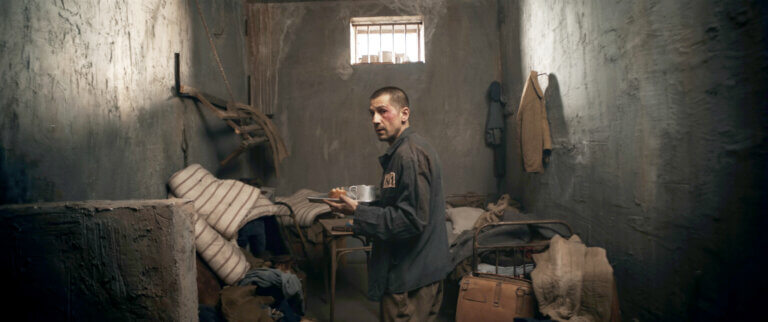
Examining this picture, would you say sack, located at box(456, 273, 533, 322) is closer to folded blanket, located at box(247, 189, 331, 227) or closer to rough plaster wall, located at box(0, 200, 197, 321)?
folded blanket, located at box(247, 189, 331, 227)

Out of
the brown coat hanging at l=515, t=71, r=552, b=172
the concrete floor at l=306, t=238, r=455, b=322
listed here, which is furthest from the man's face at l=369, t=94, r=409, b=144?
the brown coat hanging at l=515, t=71, r=552, b=172

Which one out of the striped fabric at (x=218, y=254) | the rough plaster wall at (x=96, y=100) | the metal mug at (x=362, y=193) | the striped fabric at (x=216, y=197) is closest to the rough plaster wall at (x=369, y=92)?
the rough plaster wall at (x=96, y=100)

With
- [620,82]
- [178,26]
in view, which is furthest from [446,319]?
[178,26]

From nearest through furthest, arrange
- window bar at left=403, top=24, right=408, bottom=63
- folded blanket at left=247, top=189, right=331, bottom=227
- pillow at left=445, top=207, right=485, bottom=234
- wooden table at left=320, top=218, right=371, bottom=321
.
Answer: wooden table at left=320, top=218, right=371, bottom=321, folded blanket at left=247, top=189, right=331, bottom=227, pillow at left=445, top=207, right=485, bottom=234, window bar at left=403, top=24, right=408, bottom=63

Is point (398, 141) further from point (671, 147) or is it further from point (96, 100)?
point (96, 100)

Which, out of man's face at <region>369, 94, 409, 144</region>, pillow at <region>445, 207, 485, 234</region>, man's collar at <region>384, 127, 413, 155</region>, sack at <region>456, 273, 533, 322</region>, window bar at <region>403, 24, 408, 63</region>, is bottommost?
sack at <region>456, 273, 533, 322</region>

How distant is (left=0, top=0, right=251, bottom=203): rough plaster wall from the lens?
2.00m

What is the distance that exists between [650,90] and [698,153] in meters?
0.53

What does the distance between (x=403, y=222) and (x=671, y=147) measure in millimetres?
1629

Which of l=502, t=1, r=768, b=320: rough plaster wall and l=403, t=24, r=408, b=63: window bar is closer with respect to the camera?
l=502, t=1, r=768, b=320: rough plaster wall

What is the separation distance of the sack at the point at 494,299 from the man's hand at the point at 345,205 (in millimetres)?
1281

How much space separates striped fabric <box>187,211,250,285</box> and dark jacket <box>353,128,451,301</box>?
1.35 meters

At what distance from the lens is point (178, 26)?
4.18 m

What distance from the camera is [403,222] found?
195 centimetres
